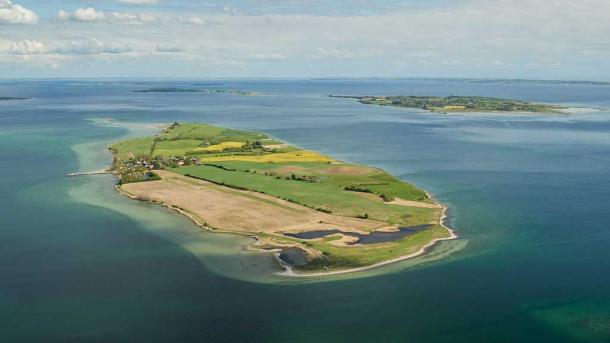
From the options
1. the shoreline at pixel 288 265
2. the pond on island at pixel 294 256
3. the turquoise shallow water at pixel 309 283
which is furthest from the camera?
the pond on island at pixel 294 256

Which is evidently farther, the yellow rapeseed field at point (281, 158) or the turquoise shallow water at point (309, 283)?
the yellow rapeseed field at point (281, 158)

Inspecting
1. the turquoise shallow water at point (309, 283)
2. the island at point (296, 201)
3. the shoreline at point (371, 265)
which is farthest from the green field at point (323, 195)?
the turquoise shallow water at point (309, 283)

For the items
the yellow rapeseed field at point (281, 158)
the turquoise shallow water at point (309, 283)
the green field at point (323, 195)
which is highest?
the yellow rapeseed field at point (281, 158)

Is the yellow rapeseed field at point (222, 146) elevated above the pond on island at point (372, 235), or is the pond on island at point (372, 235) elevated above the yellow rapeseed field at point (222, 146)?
the yellow rapeseed field at point (222, 146)

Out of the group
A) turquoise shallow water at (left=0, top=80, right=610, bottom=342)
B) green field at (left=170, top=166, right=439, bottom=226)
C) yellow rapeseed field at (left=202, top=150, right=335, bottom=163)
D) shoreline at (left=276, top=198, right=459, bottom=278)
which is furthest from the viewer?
yellow rapeseed field at (left=202, top=150, right=335, bottom=163)

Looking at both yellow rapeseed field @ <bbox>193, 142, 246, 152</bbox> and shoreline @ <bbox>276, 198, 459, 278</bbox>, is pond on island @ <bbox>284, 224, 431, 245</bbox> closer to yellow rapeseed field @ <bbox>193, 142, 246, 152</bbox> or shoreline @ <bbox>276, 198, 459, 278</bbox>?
shoreline @ <bbox>276, 198, 459, 278</bbox>

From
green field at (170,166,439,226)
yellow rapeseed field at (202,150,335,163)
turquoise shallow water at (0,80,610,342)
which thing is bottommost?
turquoise shallow water at (0,80,610,342)

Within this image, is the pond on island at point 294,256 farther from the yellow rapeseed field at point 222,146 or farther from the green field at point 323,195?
the yellow rapeseed field at point 222,146

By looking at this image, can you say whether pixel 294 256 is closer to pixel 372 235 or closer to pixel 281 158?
pixel 372 235

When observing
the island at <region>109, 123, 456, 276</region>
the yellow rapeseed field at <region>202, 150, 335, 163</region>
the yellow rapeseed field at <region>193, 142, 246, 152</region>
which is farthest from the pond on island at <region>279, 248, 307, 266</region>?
the yellow rapeseed field at <region>193, 142, 246, 152</region>
